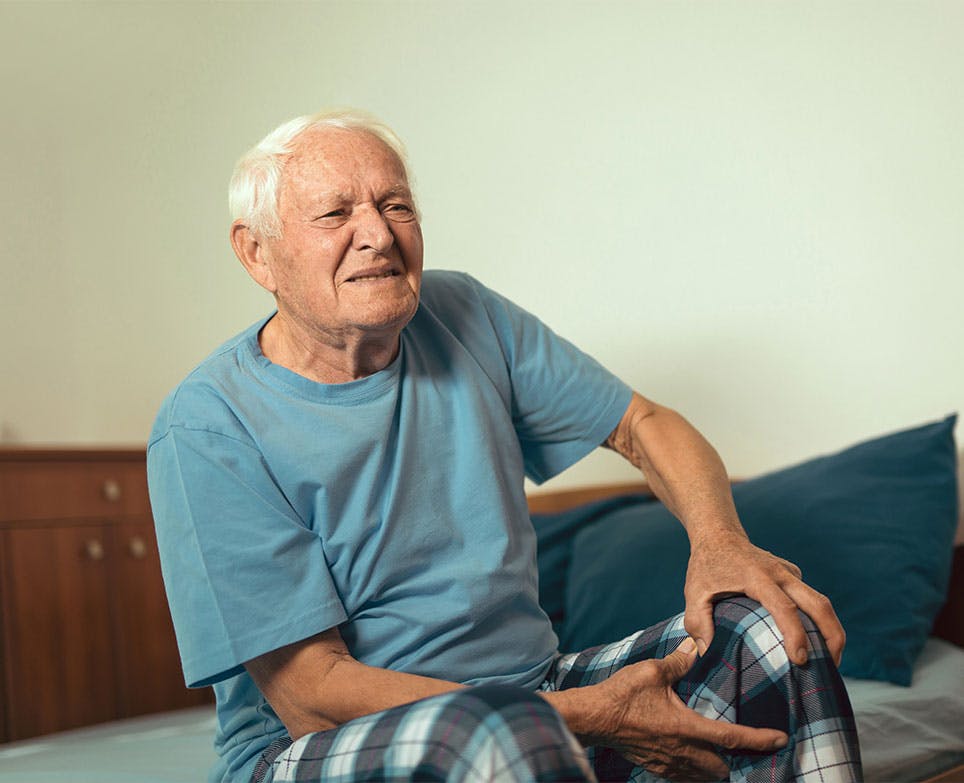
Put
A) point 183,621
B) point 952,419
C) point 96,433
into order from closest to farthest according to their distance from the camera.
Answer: point 183,621 → point 952,419 → point 96,433

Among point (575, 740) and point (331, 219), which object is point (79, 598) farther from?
point (575, 740)

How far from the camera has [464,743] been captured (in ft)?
2.89

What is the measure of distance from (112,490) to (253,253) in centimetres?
153

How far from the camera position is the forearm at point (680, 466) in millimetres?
1294

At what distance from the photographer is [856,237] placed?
2006 mm

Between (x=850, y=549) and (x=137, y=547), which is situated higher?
(x=850, y=549)

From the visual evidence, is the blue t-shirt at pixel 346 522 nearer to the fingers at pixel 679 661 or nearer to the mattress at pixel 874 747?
the fingers at pixel 679 661

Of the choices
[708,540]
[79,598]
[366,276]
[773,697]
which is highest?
[366,276]

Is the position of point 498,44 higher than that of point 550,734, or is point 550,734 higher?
point 498,44

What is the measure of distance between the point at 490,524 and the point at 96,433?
6.95 ft

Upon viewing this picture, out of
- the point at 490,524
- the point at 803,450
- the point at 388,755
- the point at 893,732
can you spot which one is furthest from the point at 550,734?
the point at 803,450

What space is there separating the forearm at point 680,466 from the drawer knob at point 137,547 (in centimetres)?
160

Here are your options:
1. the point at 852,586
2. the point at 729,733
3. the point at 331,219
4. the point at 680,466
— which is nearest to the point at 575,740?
the point at 729,733

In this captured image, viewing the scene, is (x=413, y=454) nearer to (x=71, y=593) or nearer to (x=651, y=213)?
(x=651, y=213)
